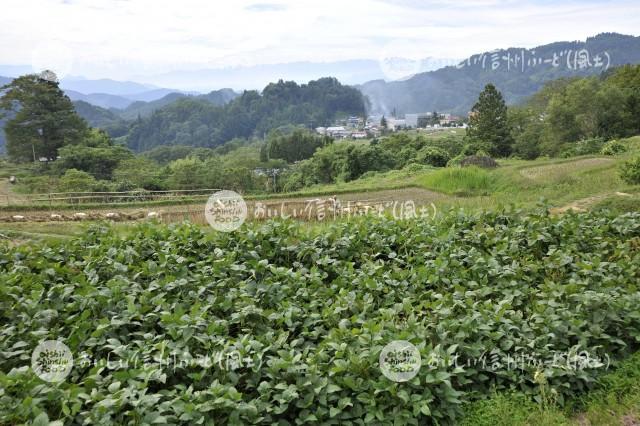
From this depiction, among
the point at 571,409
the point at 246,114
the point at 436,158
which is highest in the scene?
the point at 246,114

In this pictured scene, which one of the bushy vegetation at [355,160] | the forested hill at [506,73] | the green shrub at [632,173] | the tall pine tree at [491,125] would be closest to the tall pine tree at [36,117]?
the bushy vegetation at [355,160]

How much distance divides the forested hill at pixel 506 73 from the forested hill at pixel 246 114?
15.2 metres

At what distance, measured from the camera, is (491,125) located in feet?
133

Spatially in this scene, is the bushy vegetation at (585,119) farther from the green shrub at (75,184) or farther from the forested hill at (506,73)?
the forested hill at (506,73)

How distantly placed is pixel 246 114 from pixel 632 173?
3680 inches

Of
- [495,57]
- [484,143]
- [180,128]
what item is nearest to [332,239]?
[484,143]

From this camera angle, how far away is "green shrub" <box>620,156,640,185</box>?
12.2 metres

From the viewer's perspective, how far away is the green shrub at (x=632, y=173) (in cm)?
1222

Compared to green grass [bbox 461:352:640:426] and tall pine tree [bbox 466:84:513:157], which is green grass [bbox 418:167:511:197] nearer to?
green grass [bbox 461:352:640:426]

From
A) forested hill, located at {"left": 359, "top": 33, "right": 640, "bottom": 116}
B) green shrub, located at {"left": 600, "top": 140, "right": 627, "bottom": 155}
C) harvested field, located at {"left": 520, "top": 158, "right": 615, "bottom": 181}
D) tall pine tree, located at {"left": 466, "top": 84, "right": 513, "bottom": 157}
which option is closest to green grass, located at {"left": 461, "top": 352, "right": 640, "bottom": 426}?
harvested field, located at {"left": 520, "top": 158, "right": 615, "bottom": 181}

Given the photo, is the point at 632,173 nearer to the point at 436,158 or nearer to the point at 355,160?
the point at 436,158

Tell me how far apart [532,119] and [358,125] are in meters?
53.9

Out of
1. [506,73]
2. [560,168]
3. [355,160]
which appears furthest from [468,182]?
[506,73]

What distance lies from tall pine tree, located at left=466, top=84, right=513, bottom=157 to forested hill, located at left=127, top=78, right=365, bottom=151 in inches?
2353
